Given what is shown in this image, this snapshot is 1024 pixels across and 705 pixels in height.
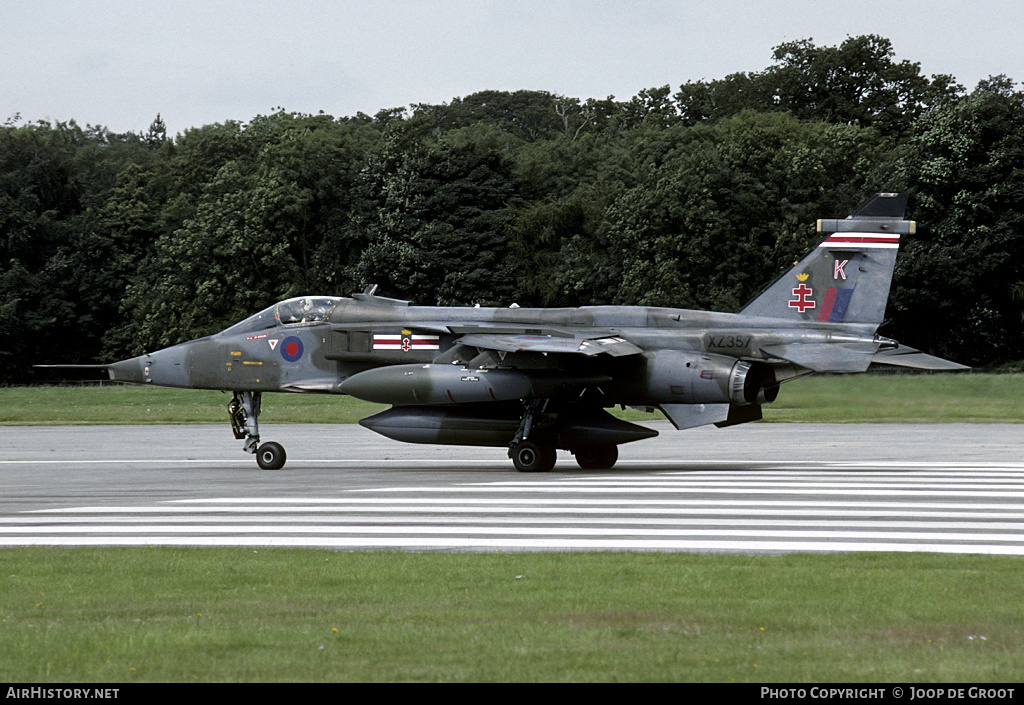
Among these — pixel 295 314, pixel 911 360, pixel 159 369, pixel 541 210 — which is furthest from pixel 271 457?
pixel 541 210

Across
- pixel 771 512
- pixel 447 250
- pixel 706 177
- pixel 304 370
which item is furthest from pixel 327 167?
pixel 771 512

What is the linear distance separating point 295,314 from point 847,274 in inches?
376

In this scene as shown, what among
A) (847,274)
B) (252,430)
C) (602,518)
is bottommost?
(252,430)

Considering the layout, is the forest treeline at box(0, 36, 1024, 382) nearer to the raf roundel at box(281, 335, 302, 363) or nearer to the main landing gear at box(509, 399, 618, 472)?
the main landing gear at box(509, 399, 618, 472)

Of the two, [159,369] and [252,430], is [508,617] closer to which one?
[252,430]

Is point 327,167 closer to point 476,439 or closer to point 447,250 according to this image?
point 447,250

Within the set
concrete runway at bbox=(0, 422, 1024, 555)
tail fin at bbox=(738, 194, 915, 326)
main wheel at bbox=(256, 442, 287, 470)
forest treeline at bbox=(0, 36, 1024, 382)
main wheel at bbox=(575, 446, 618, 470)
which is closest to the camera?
concrete runway at bbox=(0, 422, 1024, 555)

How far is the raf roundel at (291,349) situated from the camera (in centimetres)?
2183

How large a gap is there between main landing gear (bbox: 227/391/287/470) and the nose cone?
3.41 ft

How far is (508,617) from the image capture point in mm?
7398

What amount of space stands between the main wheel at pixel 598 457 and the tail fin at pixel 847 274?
3359 millimetres

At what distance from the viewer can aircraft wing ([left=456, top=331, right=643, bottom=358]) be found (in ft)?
62.5

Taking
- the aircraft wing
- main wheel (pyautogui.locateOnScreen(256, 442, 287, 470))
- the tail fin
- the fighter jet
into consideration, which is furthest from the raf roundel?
the tail fin

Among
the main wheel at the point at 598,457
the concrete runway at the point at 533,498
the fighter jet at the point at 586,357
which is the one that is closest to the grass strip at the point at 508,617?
the concrete runway at the point at 533,498
